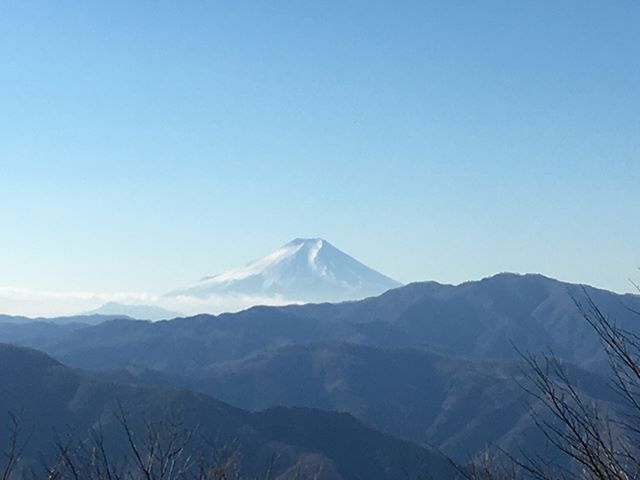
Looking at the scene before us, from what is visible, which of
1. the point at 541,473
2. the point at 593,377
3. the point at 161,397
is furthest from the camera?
the point at 593,377

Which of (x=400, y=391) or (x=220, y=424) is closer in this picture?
(x=220, y=424)

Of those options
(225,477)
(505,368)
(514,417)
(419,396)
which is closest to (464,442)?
(514,417)

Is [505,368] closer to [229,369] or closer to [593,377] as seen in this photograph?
[593,377]

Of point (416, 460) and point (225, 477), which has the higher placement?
point (225, 477)

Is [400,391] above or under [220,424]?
above

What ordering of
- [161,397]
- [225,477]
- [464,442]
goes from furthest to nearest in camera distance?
[464,442], [161,397], [225,477]

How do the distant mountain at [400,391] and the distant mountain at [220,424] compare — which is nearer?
the distant mountain at [220,424]

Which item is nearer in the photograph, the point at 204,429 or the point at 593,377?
the point at 204,429

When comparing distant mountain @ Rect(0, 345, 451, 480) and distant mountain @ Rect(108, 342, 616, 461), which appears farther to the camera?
distant mountain @ Rect(108, 342, 616, 461)
